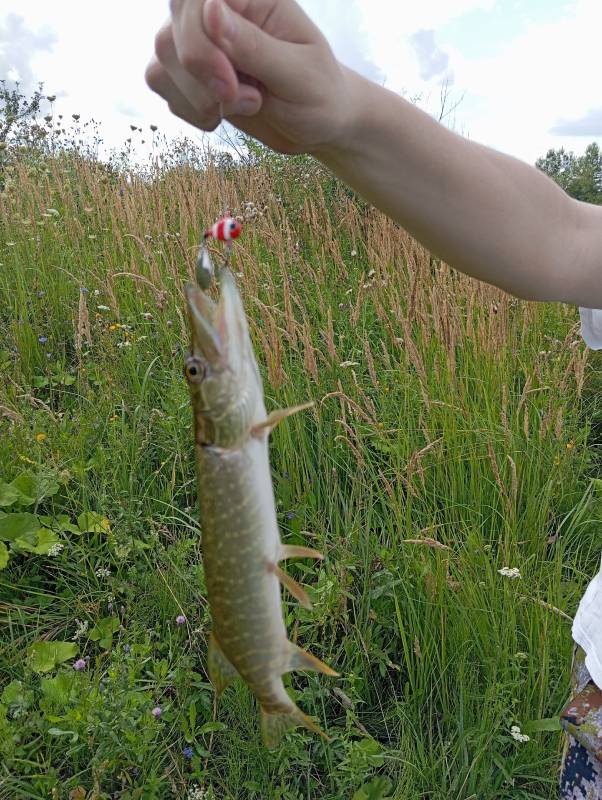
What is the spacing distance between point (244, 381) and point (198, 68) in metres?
0.42

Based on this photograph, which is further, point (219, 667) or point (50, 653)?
point (50, 653)

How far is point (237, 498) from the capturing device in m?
0.89

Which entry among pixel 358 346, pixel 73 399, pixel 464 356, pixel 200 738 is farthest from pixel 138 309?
pixel 200 738

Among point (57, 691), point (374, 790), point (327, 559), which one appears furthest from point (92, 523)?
point (374, 790)

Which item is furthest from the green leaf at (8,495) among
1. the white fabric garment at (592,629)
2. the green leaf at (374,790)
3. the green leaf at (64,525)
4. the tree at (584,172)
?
the tree at (584,172)

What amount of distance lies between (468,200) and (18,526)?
71.5 inches

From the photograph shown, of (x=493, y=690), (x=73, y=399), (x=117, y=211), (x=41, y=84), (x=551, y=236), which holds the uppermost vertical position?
(x=41, y=84)

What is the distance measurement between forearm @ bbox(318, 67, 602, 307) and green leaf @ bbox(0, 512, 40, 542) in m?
1.63

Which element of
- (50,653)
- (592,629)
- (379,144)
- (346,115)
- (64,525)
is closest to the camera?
(346,115)

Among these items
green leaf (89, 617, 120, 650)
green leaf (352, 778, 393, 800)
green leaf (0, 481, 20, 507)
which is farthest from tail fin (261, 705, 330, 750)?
green leaf (0, 481, 20, 507)

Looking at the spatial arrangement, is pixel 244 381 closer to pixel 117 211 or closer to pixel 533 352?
pixel 533 352

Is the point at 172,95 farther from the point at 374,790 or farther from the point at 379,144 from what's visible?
the point at 374,790

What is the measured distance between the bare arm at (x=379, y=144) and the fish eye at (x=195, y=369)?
35 centimetres

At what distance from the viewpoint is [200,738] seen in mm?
1813
